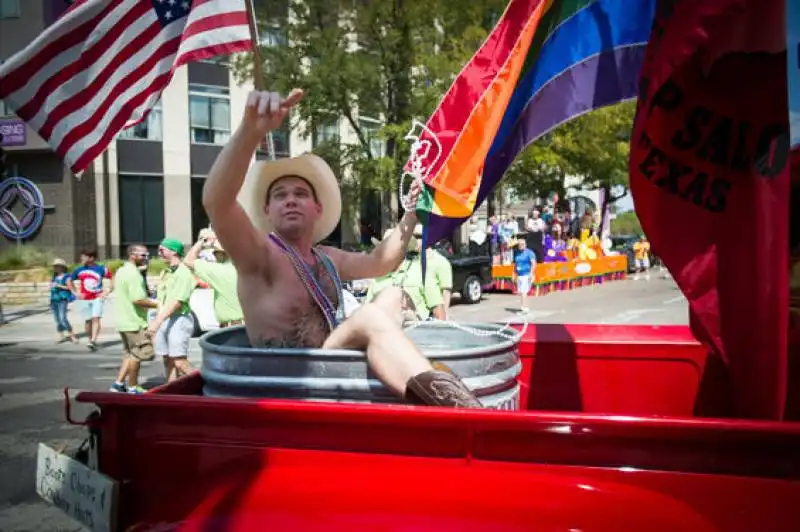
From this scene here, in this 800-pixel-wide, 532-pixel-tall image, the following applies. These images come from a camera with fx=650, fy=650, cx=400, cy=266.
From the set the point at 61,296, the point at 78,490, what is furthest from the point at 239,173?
the point at 61,296

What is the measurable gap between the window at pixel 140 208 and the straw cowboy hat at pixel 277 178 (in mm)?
23452

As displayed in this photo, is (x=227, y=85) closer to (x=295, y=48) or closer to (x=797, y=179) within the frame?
(x=295, y=48)

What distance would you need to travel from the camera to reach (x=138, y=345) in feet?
23.1

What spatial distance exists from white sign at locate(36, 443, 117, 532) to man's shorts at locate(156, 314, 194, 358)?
436cm

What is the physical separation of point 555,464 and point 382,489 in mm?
486

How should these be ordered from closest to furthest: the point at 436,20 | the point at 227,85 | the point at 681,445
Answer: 1. the point at 681,445
2. the point at 436,20
3. the point at 227,85

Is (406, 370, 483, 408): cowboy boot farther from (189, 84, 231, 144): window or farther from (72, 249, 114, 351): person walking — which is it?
(189, 84, 231, 144): window

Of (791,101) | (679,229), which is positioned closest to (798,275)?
(679,229)

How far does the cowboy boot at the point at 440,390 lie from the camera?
208 centimetres

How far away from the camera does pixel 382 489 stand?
5.96ft

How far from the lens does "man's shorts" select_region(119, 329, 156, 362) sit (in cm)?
702

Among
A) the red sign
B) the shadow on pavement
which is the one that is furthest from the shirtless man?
the red sign

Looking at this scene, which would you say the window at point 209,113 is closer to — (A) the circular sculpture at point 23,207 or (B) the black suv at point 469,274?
(A) the circular sculpture at point 23,207

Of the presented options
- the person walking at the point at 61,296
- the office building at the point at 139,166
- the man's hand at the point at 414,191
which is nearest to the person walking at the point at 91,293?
the person walking at the point at 61,296
